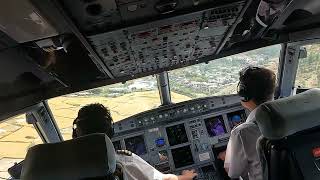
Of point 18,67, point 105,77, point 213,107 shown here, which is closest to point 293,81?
point 213,107

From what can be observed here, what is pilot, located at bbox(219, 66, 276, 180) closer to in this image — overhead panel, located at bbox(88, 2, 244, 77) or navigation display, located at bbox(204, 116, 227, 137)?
overhead panel, located at bbox(88, 2, 244, 77)

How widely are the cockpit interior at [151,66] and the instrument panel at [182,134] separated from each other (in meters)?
0.01

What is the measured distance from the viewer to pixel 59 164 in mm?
1804

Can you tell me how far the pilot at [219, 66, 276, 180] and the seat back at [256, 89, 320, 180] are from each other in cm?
49

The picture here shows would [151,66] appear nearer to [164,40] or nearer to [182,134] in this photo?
[164,40]

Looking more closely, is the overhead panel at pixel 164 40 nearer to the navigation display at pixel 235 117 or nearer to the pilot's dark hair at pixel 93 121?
the pilot's dark hair at pixel 93 121

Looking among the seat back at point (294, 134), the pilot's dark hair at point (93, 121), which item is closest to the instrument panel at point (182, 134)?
the pilot's dark hair at point (93, 121)

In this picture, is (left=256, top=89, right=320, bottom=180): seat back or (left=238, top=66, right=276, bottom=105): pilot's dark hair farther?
(left=238, top=66, right=276, bottom=105): pilot's dark hair

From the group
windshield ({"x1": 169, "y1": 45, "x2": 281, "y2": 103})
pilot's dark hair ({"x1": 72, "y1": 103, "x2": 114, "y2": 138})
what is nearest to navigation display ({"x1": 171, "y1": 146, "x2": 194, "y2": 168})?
windshield ({"x1": 169, "y1": 45, "x2": 281, "y2": 103})

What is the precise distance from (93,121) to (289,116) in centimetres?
110

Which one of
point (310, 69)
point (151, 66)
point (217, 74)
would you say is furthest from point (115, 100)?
point (310, 69)

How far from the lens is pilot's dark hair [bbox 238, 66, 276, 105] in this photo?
259cm

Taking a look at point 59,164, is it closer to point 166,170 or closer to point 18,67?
point 18,67

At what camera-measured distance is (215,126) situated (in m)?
4.04
